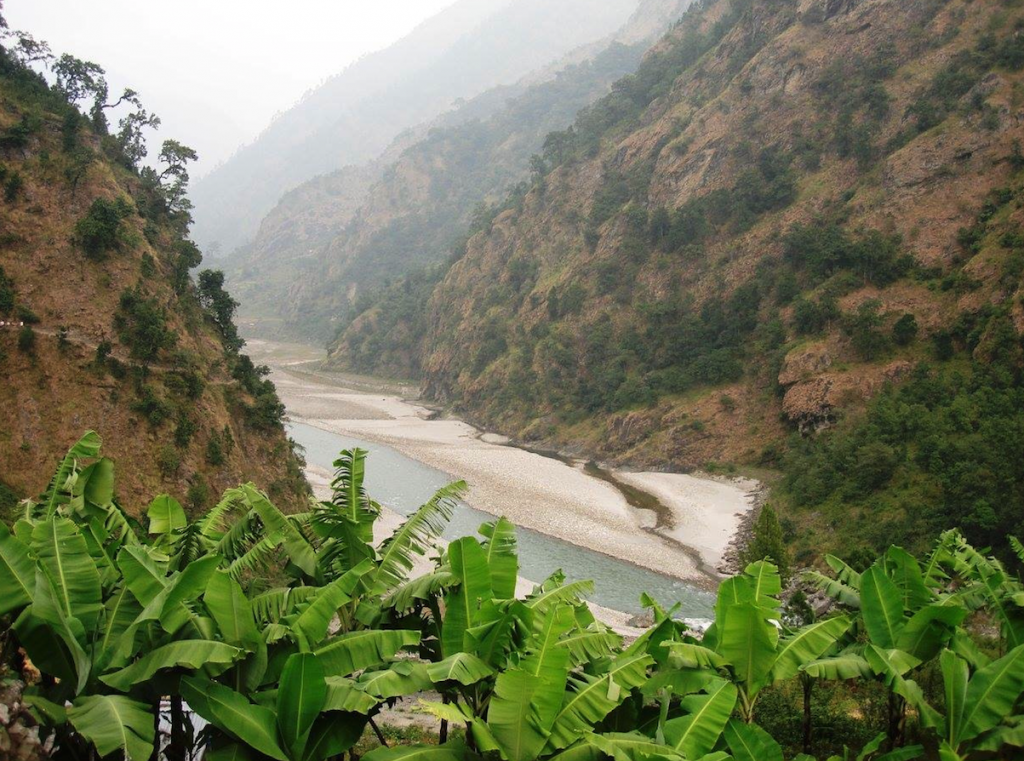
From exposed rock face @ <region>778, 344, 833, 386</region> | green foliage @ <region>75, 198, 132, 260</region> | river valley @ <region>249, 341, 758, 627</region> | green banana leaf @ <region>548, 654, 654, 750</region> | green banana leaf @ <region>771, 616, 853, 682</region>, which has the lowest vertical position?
river valley @ <region>249, 341, 758, 627</region>

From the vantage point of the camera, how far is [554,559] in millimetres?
30297

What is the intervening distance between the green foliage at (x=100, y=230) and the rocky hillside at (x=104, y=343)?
50 mm

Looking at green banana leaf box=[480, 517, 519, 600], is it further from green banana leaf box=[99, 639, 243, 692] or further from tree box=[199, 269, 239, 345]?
tree box=[199, 269, 239, 345]

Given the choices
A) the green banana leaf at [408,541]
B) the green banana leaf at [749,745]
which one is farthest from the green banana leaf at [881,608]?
the green banana leaf at [408,541]

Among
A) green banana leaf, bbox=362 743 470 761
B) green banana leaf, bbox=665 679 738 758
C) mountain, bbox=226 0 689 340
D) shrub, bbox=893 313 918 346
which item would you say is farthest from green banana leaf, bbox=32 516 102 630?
mountain, bbox=226 0 689 340

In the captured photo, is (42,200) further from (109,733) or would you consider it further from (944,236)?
(944,236)

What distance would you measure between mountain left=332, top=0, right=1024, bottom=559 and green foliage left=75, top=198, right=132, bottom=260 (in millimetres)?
32857

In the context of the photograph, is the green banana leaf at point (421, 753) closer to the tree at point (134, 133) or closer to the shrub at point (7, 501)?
the shrub at point (7, 501)

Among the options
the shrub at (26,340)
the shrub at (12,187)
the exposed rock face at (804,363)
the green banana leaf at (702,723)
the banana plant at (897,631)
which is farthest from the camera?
the exposed rock face at (804,363)

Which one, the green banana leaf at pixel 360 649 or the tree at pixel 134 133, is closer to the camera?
the green banana leaf at pixel 360 649

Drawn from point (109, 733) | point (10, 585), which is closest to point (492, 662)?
point (109, 733)

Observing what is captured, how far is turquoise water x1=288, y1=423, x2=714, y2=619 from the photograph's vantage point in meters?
26.2

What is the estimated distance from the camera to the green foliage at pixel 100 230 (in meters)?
27.3

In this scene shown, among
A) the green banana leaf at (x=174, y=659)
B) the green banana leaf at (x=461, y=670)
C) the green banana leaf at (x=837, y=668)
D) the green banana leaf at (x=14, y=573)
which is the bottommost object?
the green banana leaf at (x=837, y=668)
